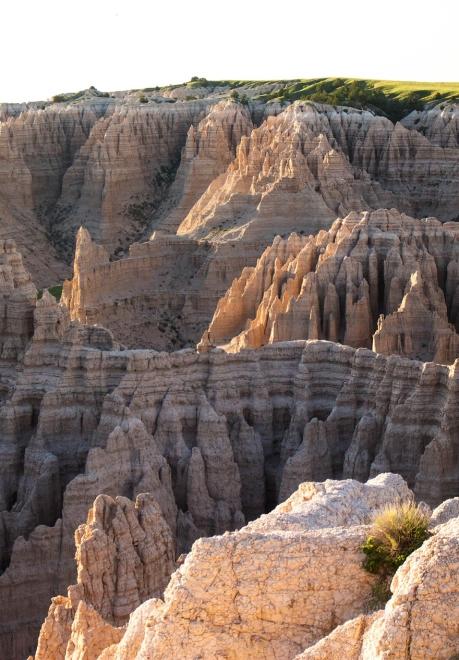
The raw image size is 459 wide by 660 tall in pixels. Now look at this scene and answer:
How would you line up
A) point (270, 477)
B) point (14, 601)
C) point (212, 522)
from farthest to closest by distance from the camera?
1. point (270, 477)
2. point (212, 522)
3. point (14, 601)

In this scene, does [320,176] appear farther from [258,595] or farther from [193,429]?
[258,595]

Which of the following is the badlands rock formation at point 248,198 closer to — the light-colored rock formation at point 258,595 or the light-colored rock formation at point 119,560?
the light-colored rock formation at point 119,560

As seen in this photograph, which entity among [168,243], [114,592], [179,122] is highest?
[179,122]

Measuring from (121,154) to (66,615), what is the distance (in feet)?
266

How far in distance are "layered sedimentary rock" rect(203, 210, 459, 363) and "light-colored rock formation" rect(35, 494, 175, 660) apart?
63.3 ft

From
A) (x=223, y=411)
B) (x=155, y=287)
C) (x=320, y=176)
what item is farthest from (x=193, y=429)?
(x=320, y=176)

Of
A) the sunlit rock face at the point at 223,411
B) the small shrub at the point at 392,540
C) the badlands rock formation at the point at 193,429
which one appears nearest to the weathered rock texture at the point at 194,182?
the sunlit rock face at the point at 223,411

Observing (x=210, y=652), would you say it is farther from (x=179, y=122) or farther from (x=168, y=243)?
(x=179, y=122)

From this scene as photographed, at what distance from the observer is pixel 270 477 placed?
33.1m

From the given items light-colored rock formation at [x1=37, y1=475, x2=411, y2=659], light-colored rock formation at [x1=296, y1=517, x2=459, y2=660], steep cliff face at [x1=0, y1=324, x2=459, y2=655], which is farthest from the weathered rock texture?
light-colored rock formation at [x1=296, y1=517, x2=459, y2=660]

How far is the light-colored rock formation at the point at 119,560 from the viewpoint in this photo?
73.2 feet

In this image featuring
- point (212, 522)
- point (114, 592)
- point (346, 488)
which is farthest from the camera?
point (212, 522)

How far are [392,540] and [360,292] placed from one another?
33662 mm

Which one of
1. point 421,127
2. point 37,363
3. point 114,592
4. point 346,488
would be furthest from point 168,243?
point 346,488
